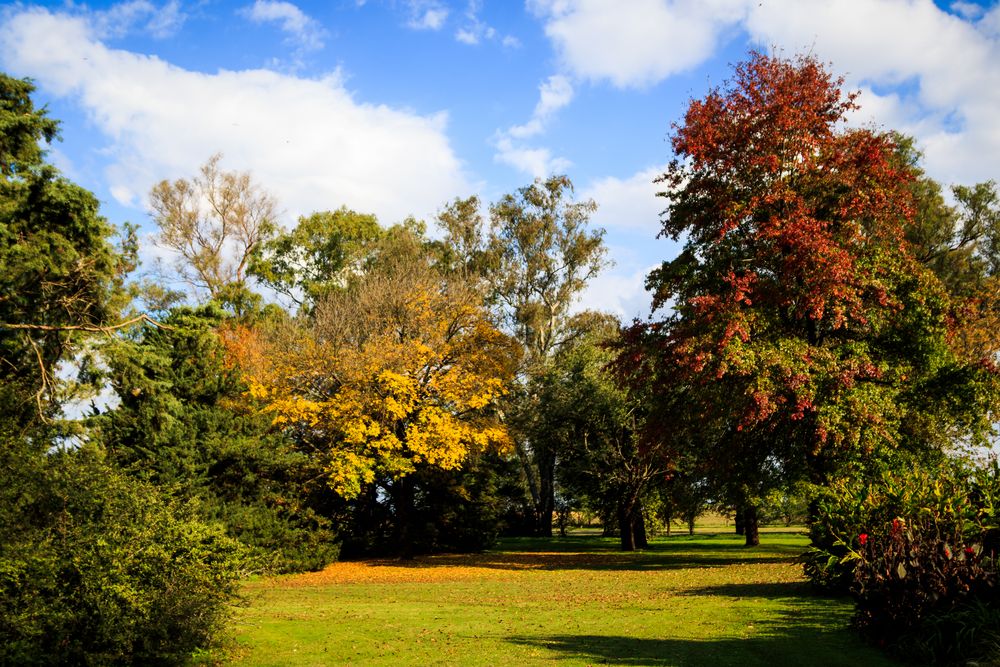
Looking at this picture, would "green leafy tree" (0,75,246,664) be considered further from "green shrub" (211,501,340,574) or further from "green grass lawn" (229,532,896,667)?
"green shrub" (211,501,340,574)

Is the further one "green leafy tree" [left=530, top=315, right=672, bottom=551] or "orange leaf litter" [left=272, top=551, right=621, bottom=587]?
"green leafy tree" [left=530, top=315, right=672, bottom=551]

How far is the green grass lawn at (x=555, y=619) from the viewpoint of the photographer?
10.0 meters

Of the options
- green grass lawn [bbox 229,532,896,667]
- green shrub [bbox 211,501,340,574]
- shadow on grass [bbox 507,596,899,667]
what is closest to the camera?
shadow on grass [bbox 507,596,899,667]

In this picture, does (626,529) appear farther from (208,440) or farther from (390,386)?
(208,440)

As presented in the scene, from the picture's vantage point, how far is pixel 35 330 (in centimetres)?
2105

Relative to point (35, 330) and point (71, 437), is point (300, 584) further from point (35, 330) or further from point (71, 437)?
point (35, 330)

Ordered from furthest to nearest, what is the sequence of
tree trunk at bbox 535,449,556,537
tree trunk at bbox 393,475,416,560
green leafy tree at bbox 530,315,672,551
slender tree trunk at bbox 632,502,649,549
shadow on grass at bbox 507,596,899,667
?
tree trunk at bbox 535,449,556,537, slender tree trunk at bbox 632,502,649,549, tree trunk at bbox 393,475,416,560, green leafy tree at bbox 530,315,672,551, shadow on grass at bbox 507,596,899,667

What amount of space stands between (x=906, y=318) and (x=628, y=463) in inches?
524

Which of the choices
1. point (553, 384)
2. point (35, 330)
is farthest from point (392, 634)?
point (553, 384)

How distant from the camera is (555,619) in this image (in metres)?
13.6

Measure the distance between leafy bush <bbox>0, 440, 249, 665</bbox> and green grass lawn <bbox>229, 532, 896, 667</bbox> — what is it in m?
1.08

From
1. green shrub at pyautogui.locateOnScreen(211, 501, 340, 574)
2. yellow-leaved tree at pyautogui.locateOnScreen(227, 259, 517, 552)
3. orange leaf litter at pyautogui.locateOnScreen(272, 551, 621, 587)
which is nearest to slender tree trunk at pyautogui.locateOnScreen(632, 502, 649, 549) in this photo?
orange leaf litter at pyautogui.locateOnScreen(272, 551, 621, 587)

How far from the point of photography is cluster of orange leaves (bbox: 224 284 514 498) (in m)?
27.0

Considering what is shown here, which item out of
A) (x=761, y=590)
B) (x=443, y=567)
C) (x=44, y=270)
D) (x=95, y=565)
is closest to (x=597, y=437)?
(x=443, y=567)
